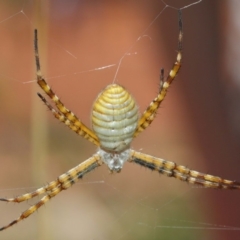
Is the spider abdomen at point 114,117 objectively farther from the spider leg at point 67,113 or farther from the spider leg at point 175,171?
the spider leg at point 175,171

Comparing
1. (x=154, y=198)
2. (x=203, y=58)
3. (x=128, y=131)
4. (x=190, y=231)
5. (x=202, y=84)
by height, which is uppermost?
(x=203, y=58)

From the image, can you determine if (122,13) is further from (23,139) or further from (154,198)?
(154,198)

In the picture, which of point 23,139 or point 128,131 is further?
point 23,139

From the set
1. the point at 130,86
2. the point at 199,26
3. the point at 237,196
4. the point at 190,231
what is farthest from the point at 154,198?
the point at 199,26

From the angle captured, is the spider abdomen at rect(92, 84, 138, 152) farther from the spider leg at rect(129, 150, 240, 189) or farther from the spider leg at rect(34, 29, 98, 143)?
the spider leg at rect(129, 150, 240, 189)

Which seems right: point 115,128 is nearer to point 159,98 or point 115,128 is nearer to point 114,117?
point 114,117

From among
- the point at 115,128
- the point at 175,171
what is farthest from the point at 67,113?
the point at 175,171
